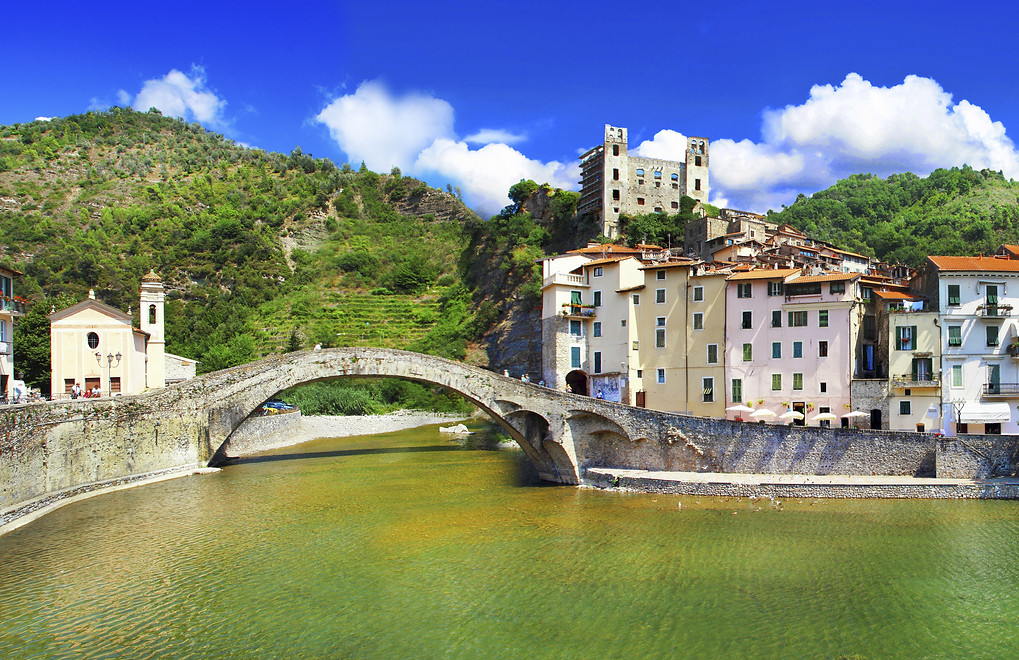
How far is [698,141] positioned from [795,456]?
4689cm

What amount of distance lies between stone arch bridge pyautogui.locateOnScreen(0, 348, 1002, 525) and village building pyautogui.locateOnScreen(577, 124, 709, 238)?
34.2m

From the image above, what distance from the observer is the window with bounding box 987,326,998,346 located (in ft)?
102

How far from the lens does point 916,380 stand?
A: 31.5 meters

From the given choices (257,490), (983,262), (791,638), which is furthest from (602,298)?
(791,638)

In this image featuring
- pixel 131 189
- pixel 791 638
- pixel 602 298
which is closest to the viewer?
pixel 791 638

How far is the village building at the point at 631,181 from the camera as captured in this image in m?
63.9

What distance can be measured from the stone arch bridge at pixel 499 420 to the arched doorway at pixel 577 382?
998cm

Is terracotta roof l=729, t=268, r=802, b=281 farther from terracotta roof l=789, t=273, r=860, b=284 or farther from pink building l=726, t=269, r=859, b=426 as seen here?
terracotta roof l=789, t=273, r=860, b=284

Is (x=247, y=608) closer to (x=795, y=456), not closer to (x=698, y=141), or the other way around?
(x=795, y=456)

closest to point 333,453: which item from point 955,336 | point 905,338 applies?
point 905,338

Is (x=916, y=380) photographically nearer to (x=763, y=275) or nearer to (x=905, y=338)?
(x=905, y=338)

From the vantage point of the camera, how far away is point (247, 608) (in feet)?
54.5

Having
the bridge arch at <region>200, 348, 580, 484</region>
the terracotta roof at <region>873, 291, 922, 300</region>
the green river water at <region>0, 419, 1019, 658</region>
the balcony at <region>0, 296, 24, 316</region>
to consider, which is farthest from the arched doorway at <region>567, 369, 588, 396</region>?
the balcony at <region>0, 296, 24, 316</region>

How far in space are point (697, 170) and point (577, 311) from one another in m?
33.8
